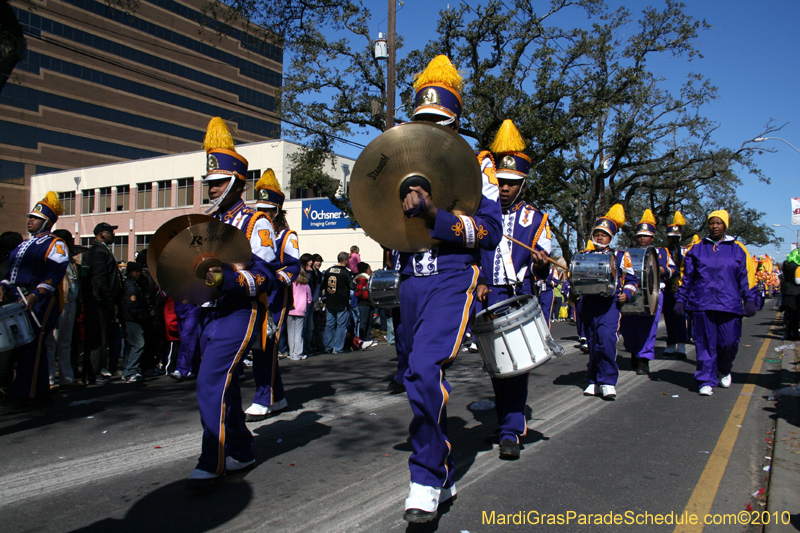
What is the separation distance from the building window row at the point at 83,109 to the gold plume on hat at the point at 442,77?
6116 centimetres

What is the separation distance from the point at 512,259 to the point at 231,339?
2372 mm

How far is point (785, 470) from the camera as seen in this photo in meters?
4.18

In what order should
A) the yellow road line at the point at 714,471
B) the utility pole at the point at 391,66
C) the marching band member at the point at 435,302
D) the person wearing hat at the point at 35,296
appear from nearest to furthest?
the marching band member at the point at 435,302 < the yellow road line at the point at 714,471 < the person wearing hat at the point at 35,296 < the utility pole at the point at 391,66

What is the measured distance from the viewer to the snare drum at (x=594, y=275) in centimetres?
668

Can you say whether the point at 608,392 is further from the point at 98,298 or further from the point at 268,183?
the point at 98,298

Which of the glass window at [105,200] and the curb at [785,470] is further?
the glass window at [105,200]

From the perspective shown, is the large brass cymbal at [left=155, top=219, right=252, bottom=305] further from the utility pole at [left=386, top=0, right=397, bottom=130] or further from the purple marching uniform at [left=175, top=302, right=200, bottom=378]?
the utility pole at [left=386, top=0, right=397, bottom=130]

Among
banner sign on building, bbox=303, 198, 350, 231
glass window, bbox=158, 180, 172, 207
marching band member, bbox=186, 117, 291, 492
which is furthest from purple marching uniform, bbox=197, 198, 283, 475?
glass window, bbox=158, 180, 172, 207

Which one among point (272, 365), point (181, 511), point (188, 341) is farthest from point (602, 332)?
point (188, 341)

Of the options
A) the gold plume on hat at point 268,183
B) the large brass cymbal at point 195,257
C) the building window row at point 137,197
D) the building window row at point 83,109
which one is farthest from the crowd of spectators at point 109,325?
the building window row at point 83,109

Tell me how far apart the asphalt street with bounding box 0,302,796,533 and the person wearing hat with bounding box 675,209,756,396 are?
397mm

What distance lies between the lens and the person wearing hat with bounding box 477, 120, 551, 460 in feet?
15.0

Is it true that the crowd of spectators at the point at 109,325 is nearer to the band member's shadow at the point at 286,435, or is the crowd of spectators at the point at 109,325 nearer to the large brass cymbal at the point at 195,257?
the band member's shadow at the point at 286,435

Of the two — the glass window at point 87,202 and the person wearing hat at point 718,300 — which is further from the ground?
the glass window at point 87,202
